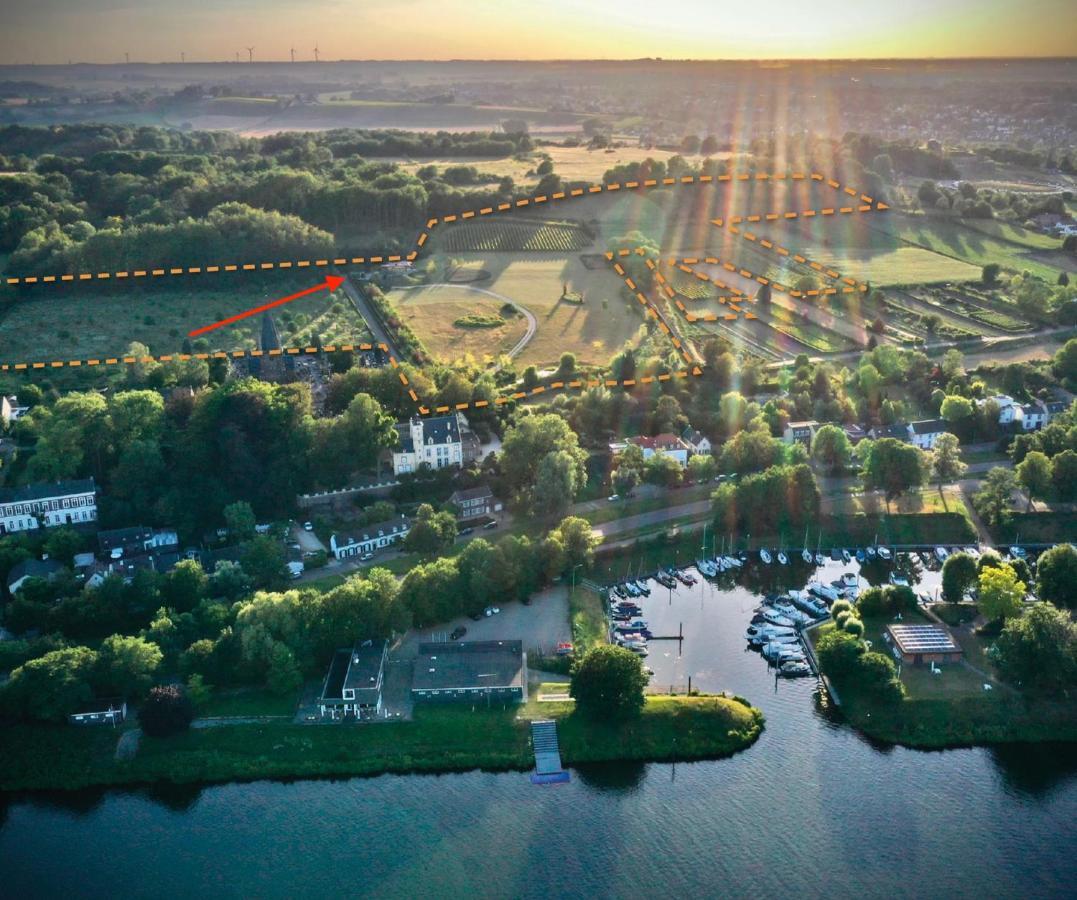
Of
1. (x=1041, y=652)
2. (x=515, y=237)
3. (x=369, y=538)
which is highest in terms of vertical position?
(x=515, y=237)

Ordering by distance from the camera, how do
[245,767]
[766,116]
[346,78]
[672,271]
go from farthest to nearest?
[346,78] < [766,116] < [672,271] < [245,767]

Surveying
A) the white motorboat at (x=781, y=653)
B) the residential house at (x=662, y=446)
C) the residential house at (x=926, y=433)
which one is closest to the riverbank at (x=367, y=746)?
the white motorboat at (x=781, y=653)

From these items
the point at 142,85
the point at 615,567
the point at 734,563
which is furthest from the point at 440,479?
the point at 142,85

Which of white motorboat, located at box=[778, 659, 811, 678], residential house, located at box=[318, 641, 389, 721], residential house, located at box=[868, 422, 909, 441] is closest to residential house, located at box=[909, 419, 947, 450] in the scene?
residential house, located at box=[868, 422, 909, 441]

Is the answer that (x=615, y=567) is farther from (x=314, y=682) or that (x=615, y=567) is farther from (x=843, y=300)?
(x=843, y=300)

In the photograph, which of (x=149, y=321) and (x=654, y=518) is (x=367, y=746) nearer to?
(x=654, y=518)

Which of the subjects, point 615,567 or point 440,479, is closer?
point 615,567

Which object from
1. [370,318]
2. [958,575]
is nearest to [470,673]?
[958,575]
